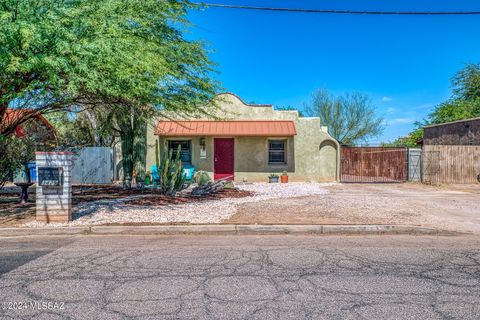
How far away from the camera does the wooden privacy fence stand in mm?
17984

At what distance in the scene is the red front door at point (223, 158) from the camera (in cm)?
1870

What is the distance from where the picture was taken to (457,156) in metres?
18.0

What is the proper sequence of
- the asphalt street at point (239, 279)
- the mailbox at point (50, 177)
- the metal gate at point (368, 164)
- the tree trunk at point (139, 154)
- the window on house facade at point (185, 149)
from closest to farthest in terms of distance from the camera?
the asphalt street at point (239, 279) → the mailbox at point (50, 177) → the tree trunk at point (139, 154) → the window on house facade at point (185, 149) → the metal gate at point (368, 164)

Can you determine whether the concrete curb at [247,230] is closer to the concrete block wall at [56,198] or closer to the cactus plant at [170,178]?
the concrete block wall at [56,198]

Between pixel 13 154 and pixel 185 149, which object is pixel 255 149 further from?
pixel 13 154

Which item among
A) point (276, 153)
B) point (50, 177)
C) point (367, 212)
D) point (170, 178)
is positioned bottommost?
point (367, 212)

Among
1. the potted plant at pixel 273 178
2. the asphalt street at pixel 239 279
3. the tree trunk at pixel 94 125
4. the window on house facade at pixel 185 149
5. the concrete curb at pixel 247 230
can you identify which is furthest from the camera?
the tree trunk at pixel 94 125

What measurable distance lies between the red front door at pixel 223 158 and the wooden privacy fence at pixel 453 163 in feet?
32.7

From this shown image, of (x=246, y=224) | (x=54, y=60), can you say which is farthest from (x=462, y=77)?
(x=54, y=60)

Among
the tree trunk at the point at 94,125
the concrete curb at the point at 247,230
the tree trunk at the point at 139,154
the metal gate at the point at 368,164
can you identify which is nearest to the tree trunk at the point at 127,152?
the tree trunk at the point at 139,154

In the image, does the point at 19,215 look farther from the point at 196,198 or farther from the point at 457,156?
the point at 457,156

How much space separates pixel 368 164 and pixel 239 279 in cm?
1717

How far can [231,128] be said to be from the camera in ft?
59.3

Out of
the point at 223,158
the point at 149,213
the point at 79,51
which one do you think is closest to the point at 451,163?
the point at 223,158
